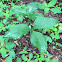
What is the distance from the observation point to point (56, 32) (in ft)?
6.82

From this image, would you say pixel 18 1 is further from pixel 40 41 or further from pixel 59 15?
pixel 40 41

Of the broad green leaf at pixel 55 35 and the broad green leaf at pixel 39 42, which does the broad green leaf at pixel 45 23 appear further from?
the broad green leaf at pixel 55 35

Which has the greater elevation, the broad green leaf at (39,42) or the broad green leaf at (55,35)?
the broad green leaf at (39,42)

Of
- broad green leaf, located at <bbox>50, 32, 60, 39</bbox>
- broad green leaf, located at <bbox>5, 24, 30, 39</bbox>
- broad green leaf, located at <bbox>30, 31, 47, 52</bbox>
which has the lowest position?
broad green leaf, located at <bbox>50, 32, 60, 39</bbox>

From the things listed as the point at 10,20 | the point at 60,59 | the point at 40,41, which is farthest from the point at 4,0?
the point at 60,59

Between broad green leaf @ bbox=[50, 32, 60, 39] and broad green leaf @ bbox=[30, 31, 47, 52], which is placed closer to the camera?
broad green leaf @ bbox=[30, 31, 47, 52]

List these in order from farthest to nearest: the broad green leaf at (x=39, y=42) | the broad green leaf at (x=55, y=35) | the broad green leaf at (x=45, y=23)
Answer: the broad green leaf at (x=55, y=35) < the broad green leaf at (x=45, y=23) < the broad green leaf at (x=39, y=42)

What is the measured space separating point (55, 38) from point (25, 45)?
0.79 m

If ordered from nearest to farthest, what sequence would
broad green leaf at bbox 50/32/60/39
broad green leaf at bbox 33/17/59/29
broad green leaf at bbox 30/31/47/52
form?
broad green leaf at bbox 30/31/47/52 → broad green leaf at bbox 33/17/59/29 → broad green leaf at bbox 50/32/60/39

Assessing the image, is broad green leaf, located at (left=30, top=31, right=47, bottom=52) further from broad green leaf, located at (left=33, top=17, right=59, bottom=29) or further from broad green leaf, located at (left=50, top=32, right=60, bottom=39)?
broad green leaf, located at (left=50, top=32, right=60, bottom=39)

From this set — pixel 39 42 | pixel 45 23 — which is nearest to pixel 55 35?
pixel 45 23

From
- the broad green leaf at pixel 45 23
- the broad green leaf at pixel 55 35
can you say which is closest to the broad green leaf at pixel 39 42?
the broad green leaf at pixel 45 23

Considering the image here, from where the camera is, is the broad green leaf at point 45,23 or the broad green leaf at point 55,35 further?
the broad green leaf at point 55,35

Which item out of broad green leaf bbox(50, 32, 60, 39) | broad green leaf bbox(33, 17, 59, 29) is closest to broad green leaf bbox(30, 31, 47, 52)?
broad green leaf bbox(33, 17, 59, 29)
